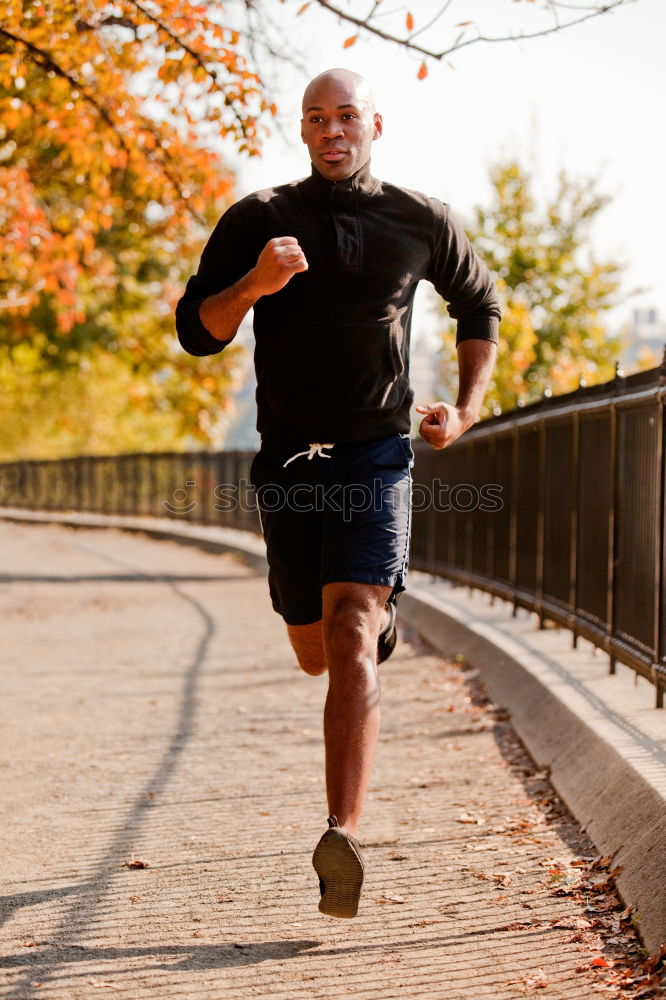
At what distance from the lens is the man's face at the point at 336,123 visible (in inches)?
156

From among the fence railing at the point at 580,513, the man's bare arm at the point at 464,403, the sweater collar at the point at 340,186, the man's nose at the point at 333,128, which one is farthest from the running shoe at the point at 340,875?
the fence railing at the point at 580,513

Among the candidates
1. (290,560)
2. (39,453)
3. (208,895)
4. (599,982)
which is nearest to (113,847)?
(208,895)

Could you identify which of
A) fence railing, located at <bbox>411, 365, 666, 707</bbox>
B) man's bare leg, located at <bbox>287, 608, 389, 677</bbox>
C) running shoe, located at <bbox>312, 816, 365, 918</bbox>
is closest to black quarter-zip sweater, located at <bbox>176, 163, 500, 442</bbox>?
man's bare leg, located at <bbox>287, 608, 389, 677</bbox>

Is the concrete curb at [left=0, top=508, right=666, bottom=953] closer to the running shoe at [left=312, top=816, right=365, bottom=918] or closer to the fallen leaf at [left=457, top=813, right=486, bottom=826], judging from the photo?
the fallen leaf at [left=457, top=813, right=486, bottom=826]

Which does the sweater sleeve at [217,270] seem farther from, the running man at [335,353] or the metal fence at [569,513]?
the metal fence at [569,513]

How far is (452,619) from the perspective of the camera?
9.86 meters

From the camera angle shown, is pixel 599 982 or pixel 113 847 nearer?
pixel 599 982

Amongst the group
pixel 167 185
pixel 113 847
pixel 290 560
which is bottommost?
pixel 113 847

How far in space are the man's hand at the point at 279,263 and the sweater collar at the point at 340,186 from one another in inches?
15.9

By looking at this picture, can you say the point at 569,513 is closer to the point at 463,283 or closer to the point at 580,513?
the point at 580,513

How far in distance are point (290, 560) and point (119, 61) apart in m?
7.61

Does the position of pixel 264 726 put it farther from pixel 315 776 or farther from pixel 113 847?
pixel 113 847

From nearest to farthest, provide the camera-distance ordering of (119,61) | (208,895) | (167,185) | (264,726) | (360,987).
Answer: (360,987), (208,895), (264,726), (119,61), (167,185)

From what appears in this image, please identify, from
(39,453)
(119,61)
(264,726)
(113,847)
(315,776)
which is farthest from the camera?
(39,453)
